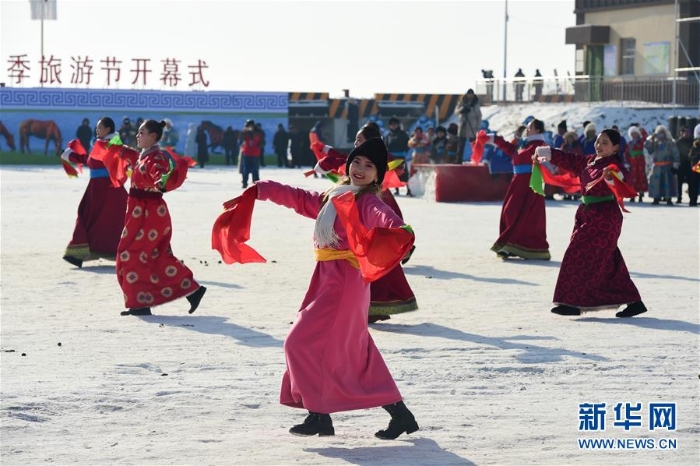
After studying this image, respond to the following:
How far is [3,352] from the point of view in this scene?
26.8 feet

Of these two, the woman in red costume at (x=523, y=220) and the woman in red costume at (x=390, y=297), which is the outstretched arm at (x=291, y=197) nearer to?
the woman in red costume at (x=390, y=297)

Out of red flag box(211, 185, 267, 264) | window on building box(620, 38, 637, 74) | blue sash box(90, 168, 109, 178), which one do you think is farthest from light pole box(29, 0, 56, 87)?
red flag box(211, 185, 267, 264)

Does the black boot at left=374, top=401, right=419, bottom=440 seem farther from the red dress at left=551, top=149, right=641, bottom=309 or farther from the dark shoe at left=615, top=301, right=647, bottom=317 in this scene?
the dark shoe at left=615, top=301, right=647, bottom=317

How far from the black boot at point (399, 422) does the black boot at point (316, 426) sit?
0.85 ft

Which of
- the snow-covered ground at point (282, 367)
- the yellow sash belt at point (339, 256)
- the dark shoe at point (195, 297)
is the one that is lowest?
the snow-covered ground at point (282, 367)

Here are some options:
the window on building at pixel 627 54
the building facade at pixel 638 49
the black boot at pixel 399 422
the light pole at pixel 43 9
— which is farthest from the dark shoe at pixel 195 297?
the light pole at pixel 43 9

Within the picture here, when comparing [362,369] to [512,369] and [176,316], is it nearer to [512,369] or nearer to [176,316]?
[512,369]

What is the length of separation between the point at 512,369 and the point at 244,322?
2.54 metres

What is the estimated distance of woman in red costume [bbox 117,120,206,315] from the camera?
9.84m

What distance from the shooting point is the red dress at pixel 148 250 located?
32.3ft

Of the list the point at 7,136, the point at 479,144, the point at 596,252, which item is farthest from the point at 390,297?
the point at 7,136

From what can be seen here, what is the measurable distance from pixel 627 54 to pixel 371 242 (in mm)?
37295

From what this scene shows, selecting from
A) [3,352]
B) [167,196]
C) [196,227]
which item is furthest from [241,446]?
[167,196]

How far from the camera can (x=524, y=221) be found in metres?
13.7
